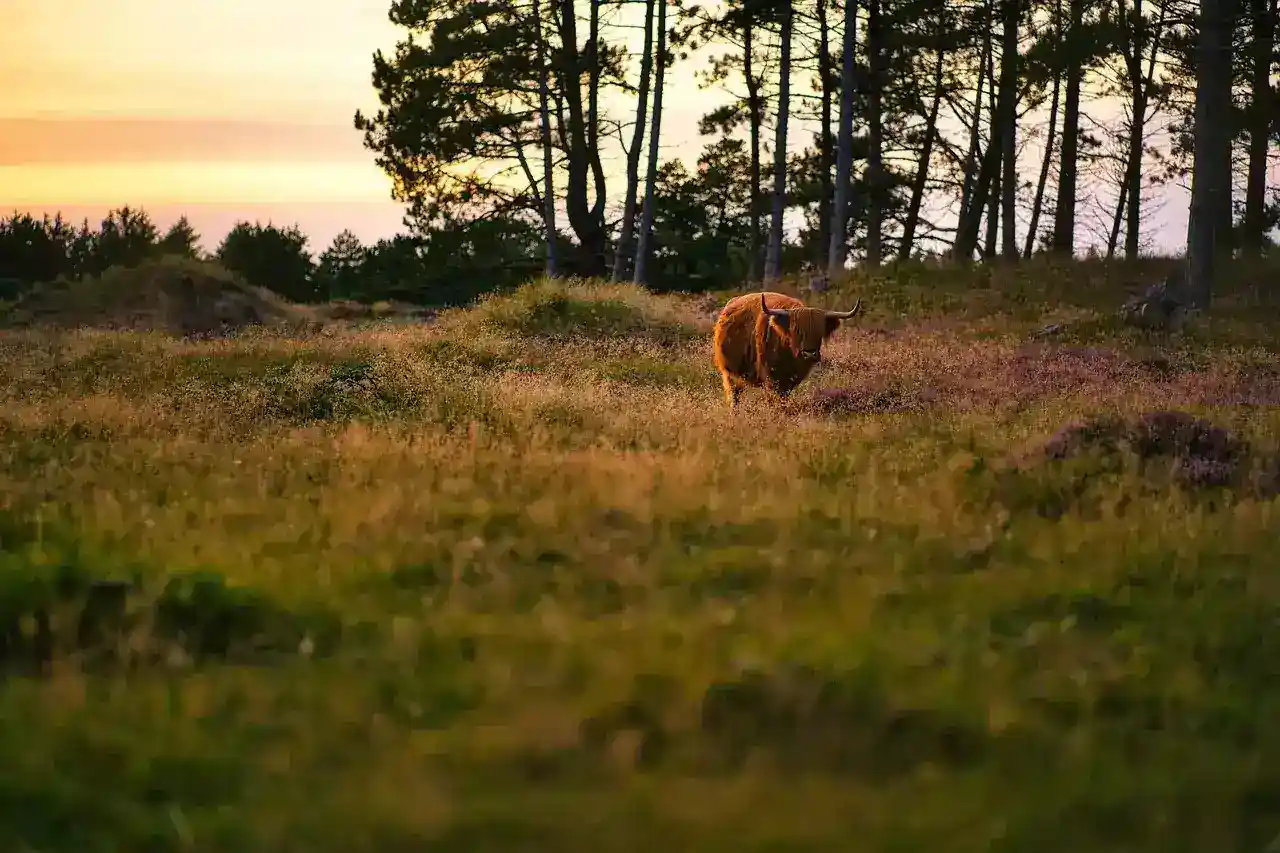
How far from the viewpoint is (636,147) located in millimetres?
31172

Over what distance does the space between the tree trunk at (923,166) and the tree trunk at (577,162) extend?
10145 mm

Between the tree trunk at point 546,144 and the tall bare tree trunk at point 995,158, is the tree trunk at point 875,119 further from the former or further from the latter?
the tree trunk at point 546,144

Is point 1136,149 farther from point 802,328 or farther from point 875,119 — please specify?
point 802,328

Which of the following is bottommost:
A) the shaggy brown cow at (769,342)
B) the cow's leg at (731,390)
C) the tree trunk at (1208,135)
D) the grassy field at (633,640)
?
the grassy field at (633,640)

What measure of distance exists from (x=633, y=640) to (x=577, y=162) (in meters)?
30.6

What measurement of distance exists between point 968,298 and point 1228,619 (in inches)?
792

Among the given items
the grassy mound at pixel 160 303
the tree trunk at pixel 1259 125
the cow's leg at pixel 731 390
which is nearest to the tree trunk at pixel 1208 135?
the tree trunk at pixel 1259 125

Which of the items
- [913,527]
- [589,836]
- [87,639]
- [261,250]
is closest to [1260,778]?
[589,836]

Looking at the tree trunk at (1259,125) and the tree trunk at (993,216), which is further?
the tree trunk at (993,216)

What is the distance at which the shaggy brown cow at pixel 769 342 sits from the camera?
12359mm

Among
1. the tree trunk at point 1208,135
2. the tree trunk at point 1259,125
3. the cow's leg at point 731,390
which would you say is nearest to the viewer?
the cow's leg at point 731,390

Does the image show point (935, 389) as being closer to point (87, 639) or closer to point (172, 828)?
point (87, 639)

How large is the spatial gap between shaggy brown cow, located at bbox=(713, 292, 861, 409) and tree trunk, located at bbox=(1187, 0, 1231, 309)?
11.4m

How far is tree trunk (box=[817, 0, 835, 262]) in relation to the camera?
31.1 metres
